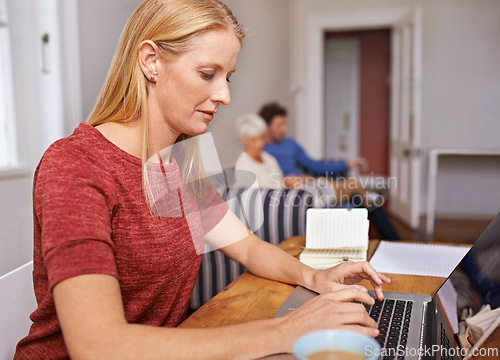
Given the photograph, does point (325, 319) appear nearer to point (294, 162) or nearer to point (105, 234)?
point (105, 234)

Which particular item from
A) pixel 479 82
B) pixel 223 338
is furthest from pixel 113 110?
pixel 479 82

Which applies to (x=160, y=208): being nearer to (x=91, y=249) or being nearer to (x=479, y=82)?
(x=91, y=249)

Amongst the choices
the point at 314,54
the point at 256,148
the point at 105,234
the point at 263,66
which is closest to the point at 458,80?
the point at 314,54

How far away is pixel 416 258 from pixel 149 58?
73 cm

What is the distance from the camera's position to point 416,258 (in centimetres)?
105

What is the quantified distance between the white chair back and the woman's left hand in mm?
489

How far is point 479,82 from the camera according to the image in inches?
175

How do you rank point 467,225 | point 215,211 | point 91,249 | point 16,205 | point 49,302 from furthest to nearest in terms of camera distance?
point 467,225
point 16,205
point 215,211
point 49,302
point 91,249

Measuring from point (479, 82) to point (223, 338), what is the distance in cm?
463

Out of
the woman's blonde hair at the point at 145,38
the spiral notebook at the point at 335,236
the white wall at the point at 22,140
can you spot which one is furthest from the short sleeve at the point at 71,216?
the white wall at the point at 22,140

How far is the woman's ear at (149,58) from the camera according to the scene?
2.24 feet

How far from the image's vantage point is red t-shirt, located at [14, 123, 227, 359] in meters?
0.52

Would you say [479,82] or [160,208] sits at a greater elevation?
[479,82]

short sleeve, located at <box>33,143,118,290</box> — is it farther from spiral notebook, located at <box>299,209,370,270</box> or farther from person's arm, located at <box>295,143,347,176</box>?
person's arm, located at <box>295,143,347,176</box>
